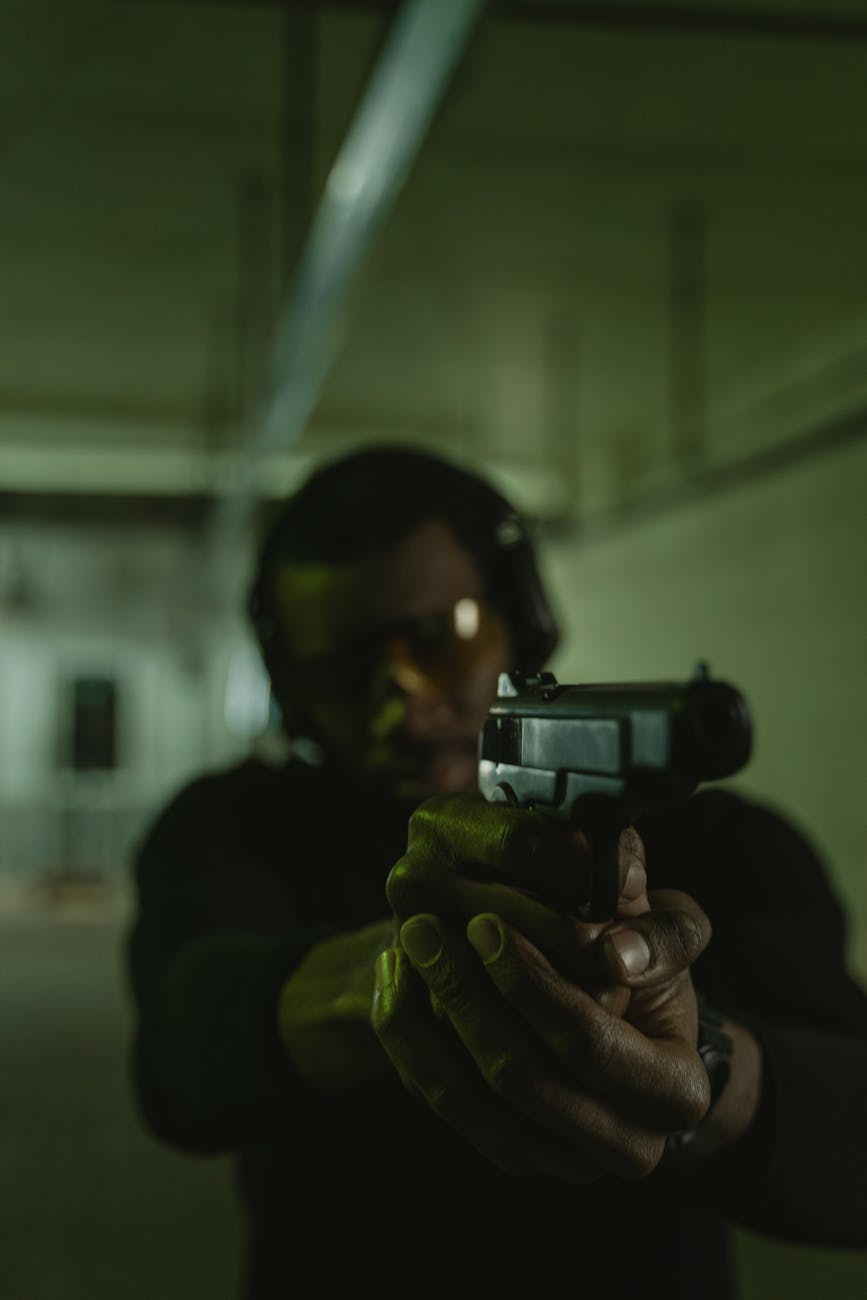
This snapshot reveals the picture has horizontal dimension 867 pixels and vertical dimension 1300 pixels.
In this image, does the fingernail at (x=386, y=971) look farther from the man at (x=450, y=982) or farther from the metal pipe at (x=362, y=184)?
the metal pipe at (x=362, y=184)

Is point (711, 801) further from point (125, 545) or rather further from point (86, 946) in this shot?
point (125, 545)

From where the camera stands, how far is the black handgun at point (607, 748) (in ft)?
1.26

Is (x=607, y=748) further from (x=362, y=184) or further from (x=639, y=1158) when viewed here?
(x=362, y=184)

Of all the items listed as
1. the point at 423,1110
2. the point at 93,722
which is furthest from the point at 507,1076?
the point at 93,722

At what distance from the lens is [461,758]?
0.84 metres

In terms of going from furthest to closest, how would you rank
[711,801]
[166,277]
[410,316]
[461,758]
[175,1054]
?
[410,316], [166,277], [175,1054], [461,758], [711,801]

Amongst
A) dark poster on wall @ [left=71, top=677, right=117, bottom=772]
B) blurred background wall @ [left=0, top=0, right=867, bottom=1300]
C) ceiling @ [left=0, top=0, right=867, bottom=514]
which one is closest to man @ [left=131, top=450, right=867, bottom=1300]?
blurred background wall @ [left=0, top=0, right=867, bottom=1300]

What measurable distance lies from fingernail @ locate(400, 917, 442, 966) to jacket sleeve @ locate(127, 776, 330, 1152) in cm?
34

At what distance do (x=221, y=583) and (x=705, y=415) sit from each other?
4820 mm

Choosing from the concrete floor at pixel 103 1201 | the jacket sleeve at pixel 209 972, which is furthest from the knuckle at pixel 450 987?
the concrete floor at pixel 103 1201

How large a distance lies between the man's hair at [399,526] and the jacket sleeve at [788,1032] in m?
0.27

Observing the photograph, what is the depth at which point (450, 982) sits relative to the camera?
1.53 feet

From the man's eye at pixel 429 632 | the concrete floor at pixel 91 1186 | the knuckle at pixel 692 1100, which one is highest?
the man's eye at pixel 429 632

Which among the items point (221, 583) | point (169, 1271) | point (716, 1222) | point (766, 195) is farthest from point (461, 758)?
point (221, 583)
